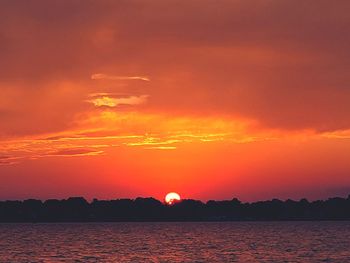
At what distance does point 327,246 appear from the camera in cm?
13462

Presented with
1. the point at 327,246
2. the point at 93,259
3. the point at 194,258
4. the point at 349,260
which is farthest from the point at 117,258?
the point at 327,246

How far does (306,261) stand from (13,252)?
53340mm

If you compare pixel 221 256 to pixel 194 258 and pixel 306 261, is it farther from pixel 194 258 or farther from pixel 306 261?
pixel 306 261

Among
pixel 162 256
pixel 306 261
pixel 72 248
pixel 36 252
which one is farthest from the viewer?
pixel 72 248

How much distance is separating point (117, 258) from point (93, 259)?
4.12m

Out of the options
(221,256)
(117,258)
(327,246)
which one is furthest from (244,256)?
(327,246)

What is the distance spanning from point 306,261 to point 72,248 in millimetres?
49299

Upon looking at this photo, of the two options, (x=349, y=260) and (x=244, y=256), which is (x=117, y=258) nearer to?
(x=244, y=256)

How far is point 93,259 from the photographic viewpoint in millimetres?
103250

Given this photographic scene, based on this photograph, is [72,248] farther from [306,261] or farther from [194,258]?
[306,261]

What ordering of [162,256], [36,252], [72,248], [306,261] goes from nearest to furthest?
[306,261] → [162,256] → [36,252] → [72,248]

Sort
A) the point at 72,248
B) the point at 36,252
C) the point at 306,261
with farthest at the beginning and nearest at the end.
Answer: the point at 72,248 < the point at 36,252 < the point at 306,261

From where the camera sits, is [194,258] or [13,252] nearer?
[194,258]

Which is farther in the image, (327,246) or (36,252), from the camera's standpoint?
(327,246)
